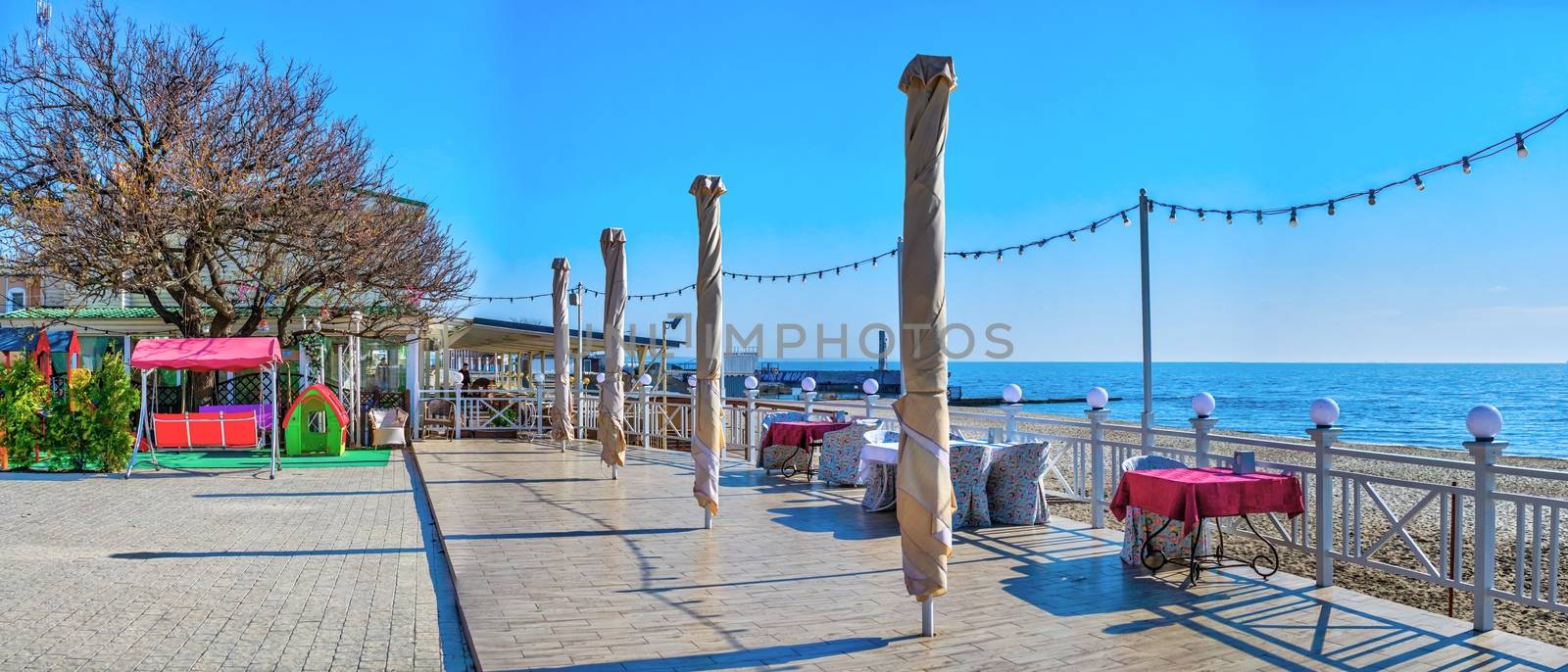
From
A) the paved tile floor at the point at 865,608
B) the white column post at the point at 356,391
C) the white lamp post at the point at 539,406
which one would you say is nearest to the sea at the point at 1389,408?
the white lamp post at the point at 539,406

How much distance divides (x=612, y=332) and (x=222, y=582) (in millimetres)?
5639

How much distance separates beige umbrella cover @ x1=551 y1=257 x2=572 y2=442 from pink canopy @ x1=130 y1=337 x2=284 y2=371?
12.8 feet

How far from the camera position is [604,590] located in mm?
5156

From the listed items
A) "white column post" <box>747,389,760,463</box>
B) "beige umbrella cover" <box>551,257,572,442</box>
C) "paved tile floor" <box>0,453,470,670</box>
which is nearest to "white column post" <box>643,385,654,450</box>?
"beige umbrella cover" <box>551,257,572,442</box>

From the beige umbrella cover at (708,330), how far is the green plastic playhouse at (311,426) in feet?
30.0

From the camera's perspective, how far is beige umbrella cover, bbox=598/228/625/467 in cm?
1034

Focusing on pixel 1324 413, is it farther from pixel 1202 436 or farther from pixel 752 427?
pixel 752 427

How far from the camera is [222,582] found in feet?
18.8

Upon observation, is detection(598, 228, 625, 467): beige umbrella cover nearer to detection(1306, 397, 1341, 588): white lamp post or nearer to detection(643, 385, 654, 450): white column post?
detection(643, 385, 654, 450): white column post

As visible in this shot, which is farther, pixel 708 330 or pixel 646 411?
pixel 646 411

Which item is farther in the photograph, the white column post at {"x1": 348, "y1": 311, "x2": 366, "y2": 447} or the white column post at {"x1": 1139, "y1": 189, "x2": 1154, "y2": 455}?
the white column post at {"x1": 348, "y1": 311, "x2": 366, "y2": 447}

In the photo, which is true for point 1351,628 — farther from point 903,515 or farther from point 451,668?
point 451,668

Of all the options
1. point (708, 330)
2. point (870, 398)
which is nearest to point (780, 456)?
point (870, 398)

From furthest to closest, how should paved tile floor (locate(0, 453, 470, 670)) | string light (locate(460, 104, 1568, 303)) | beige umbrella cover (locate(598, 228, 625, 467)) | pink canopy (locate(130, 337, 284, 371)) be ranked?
pink canopy (locate(130, 337, 284, 371)) < beige umbrella cover (locate(598, 228, 625, 467)) < string light (locate(460, 104, 1568, 303)) < paved tile floor (locate(0, 453, 470, 670))
